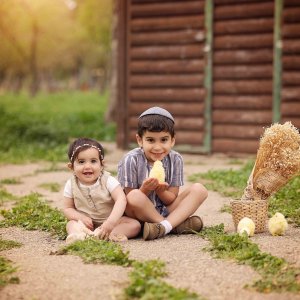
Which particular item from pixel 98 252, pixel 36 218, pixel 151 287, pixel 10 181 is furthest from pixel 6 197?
pixel 151 287

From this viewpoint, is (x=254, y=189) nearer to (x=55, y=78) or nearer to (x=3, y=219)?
(x=3, y=219)

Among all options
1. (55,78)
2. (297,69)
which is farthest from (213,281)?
(55,78)

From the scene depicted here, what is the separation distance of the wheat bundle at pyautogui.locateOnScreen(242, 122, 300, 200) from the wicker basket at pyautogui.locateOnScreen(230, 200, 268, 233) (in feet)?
0.56

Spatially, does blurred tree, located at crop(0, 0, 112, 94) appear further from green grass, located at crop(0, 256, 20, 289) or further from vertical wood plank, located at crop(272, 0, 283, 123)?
green grass, located at crop(0, 256, 20, 289)

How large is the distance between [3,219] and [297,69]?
579 centimetres

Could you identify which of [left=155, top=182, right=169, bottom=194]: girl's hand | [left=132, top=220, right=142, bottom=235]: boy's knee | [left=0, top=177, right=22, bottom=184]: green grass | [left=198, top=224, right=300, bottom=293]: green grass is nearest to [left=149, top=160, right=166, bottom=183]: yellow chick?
[left=155, top=182, right=169, bottom=194]: girl's hand

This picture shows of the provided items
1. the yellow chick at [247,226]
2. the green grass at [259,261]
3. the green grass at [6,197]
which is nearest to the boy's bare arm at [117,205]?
the green grass at [259,261]

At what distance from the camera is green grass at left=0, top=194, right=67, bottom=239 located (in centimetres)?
516

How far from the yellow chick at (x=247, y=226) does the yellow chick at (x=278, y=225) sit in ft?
0.49

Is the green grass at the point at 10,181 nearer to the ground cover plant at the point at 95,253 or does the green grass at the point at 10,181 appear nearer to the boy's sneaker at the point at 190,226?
the ground cover plant at the point at 95,253

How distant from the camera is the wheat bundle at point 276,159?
4.82 metres

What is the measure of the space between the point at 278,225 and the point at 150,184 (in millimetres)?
1002

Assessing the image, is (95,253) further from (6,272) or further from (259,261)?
(259,261)

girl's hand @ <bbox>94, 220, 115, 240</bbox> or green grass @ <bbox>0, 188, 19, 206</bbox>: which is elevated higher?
girl's hand @ <bbox>94, 220, 115, 240</bbox>
